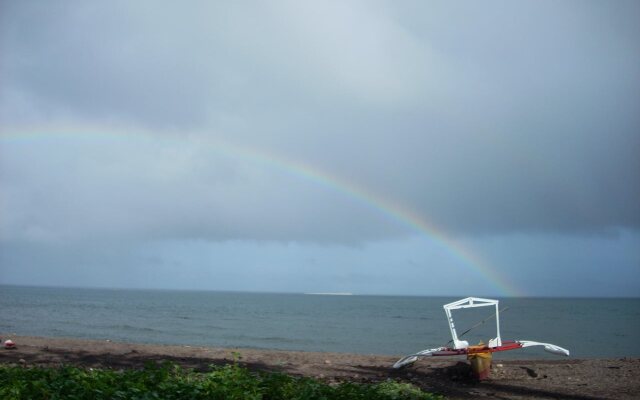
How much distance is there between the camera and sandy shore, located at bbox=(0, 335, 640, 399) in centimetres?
1405

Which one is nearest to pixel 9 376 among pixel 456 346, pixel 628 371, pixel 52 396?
pixel 52 396

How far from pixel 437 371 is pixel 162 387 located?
9.50 meters

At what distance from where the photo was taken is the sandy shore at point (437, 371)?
14.0m

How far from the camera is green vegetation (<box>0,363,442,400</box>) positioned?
8734 mm

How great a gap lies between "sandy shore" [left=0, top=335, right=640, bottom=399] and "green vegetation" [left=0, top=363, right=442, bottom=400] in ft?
8.29

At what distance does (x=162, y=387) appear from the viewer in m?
9.00

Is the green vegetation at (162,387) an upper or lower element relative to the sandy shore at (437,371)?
upper

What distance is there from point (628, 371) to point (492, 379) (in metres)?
→ 4.89

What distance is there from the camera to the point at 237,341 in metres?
39.4

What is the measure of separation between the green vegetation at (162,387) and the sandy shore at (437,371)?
2527mm

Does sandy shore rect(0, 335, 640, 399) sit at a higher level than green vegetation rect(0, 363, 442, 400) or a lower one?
lower

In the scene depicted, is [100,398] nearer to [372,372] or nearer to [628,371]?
[372,372]

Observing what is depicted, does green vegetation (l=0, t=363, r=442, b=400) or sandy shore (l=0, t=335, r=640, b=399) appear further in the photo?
sandy shore (l=0, t=335, r=640, b=399)

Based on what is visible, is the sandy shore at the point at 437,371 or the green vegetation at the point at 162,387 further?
the sandy shore at the point at 437,371
